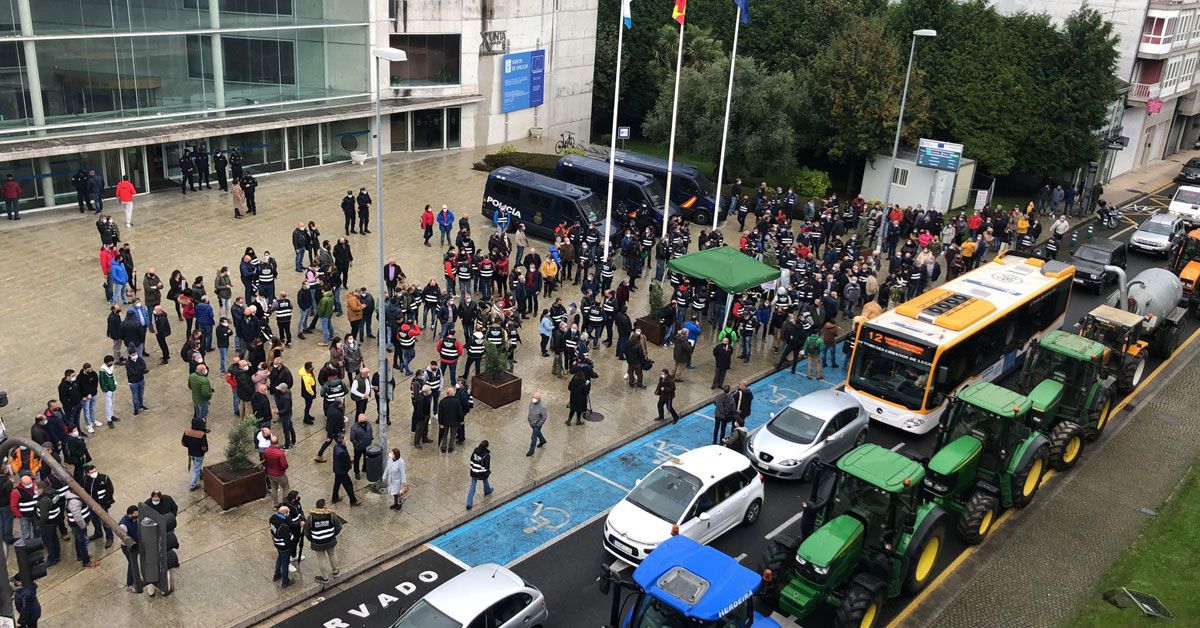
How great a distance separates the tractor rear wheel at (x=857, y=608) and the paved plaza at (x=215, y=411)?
6922 millimetres

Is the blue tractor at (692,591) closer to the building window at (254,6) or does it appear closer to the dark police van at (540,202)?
the dark police van at (540,202)

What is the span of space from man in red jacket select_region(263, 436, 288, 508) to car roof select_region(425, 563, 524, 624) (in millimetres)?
4774

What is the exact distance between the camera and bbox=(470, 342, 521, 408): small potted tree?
72.6ft

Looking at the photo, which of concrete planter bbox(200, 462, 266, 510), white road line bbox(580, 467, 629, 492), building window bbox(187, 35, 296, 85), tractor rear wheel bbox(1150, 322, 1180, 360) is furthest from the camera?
building window bbox(187, 35, 296, 85)

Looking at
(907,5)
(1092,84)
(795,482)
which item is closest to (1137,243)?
(1092,84)

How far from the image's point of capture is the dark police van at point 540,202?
32375mm

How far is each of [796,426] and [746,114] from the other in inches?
961

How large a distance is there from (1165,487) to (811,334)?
8434 millimetres

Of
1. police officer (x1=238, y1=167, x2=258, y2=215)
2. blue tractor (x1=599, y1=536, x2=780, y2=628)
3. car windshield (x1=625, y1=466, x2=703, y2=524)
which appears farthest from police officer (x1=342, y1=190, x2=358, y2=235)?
blue tractor (x1=599, y1=536, x2=780, y2=628)

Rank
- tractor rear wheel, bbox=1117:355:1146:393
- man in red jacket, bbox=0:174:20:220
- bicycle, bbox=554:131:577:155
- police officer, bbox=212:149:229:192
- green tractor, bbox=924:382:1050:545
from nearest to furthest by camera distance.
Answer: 1. green tractor, bbox=924:382:1050:545
2. tractor rear wheel, bbox=1117:355:1146:393
3. man in red jacket, bbox=0:174:20:220
4. police officer, bbox=212:149:229:192
5. bicycle, bbox=554:131:577:155

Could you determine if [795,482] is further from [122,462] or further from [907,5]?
[907,5]

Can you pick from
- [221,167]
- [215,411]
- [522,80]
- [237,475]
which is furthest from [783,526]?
[522,80]

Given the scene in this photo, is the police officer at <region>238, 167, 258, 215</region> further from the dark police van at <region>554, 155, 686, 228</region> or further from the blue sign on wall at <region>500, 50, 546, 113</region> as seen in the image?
the blue sign on wall at <region>500, 50, 546, 113</region>

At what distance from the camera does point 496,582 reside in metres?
14.1
